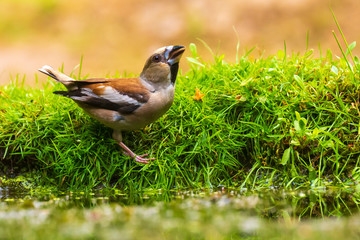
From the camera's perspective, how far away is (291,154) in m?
4.77

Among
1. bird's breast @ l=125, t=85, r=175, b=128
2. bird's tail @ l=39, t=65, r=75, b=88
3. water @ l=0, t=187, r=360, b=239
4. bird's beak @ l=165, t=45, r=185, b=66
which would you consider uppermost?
bird's beak @ l=165, t=45, r=185, b=66

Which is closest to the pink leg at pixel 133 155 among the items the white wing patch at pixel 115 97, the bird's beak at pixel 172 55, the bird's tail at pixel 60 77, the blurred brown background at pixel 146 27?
the white wing patch at pixel 115 97

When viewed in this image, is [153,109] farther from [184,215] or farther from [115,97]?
[184,215]

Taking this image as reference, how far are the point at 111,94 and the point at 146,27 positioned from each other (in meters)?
8.39

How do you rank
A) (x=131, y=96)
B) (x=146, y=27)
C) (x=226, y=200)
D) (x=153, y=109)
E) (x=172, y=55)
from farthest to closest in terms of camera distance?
(x=146, y=27)
(x=172, y=55)
(x=131, y=96)
(x=153, y=109)
(x=226, y=200)

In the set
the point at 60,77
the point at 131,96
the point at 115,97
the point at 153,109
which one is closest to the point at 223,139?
the point at 153,109

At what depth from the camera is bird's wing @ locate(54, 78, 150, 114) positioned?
192 inches

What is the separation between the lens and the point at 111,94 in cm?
498

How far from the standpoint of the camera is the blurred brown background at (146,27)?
12.0 meters

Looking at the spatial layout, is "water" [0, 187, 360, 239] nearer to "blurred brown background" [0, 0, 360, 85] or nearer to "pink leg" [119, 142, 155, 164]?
"pink leg" [119, 142, 155, 164]

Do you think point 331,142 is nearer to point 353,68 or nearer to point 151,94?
point 353,68

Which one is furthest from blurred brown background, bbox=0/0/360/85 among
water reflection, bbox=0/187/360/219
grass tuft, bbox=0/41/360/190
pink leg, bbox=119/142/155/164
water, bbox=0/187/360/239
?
water, bbox=0/187/360/239

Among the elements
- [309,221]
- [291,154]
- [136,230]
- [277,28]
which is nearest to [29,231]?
[136,230]

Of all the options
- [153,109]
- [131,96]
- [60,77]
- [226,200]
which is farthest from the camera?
[60,77]
